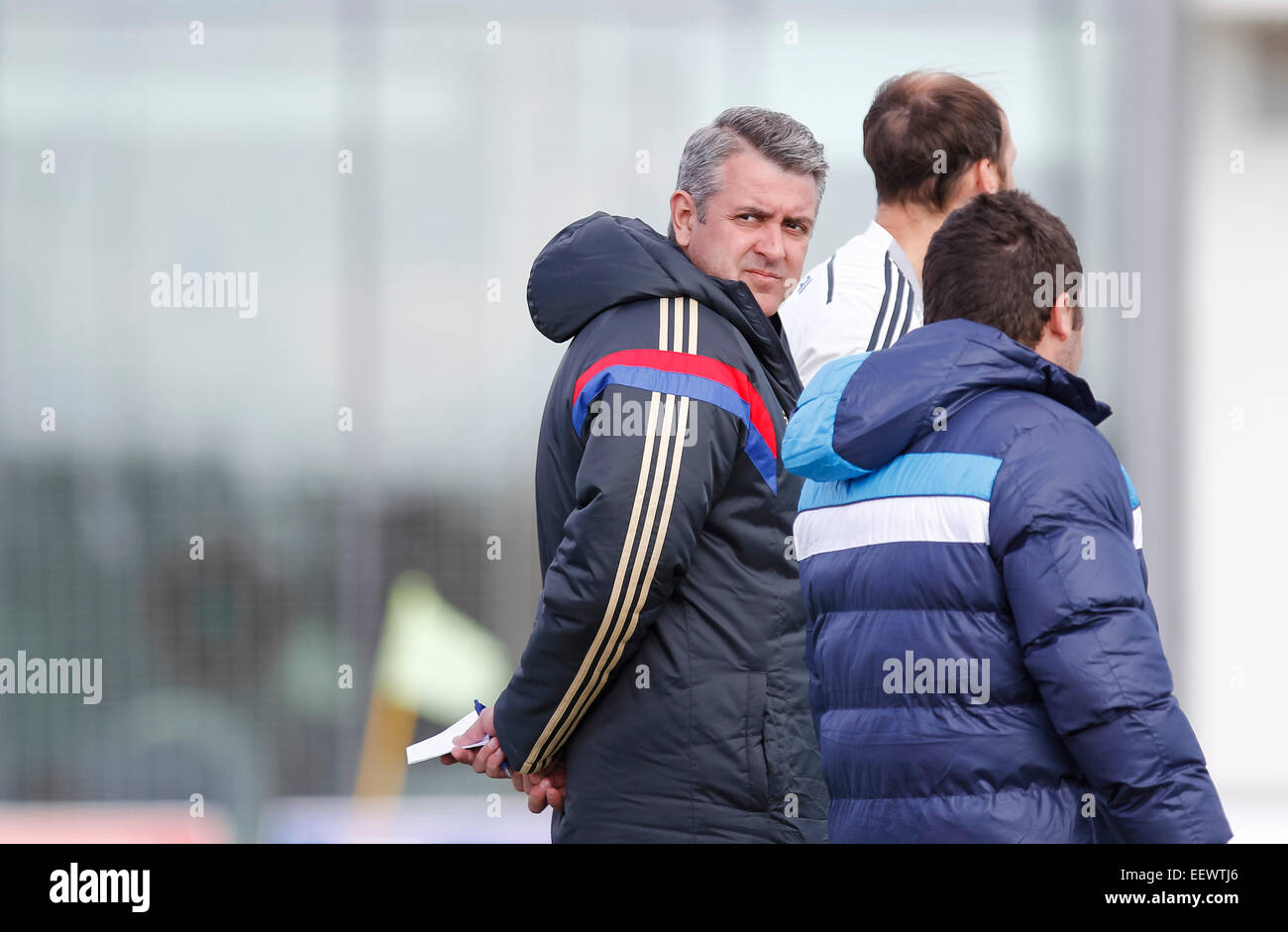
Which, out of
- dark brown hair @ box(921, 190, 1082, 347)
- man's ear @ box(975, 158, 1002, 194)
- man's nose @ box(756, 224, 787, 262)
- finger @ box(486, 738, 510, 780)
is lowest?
finger @ box(486, 738, 510, 780)

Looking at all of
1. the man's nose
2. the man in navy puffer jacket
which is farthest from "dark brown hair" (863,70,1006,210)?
the man in navy puffer jacket

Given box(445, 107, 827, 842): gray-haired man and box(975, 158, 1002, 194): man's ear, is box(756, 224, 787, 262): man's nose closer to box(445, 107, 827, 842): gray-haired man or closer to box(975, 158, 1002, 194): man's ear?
box(445, 107, 827, 842): gray-haired man

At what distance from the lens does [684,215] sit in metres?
2.43

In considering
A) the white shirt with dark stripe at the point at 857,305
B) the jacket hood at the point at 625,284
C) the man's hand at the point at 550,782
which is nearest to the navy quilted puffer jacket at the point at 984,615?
the jacket hood at the point at 625,284

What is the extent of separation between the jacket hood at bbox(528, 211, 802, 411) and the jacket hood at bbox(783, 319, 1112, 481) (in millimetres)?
448

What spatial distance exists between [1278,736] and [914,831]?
3.22 metres

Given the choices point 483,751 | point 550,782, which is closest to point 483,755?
point 483,751

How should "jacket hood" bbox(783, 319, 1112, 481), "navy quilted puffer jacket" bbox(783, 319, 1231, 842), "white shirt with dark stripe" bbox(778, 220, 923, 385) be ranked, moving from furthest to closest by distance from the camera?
"white shirt with dark stripe" bbox(778, 220, 923, 385)
"jacket hood" bbox(783, 319, 1112, 481)
"navy quilted puffer jacket" bbox(783, 319, 1231, 842)

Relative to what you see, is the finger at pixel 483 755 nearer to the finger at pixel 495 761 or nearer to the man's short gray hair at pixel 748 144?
the finger at pixel 495 761

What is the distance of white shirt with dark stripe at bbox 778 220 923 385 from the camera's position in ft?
8.40

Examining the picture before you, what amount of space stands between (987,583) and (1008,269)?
0.41 metres

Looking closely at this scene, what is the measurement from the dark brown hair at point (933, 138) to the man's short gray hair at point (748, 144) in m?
0.26

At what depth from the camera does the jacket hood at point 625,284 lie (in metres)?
2.27

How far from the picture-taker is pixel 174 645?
470 cm
